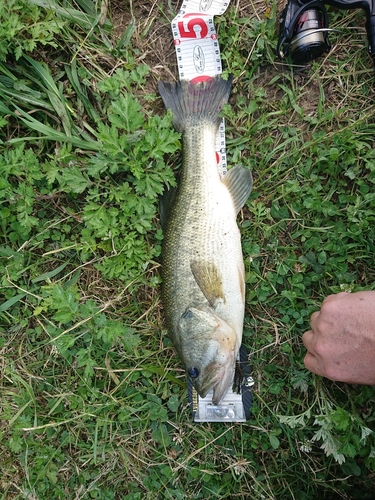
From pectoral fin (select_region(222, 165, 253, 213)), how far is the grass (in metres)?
0.16

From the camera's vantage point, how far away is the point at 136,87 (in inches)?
119

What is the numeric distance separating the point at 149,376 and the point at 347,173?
6.77 ft

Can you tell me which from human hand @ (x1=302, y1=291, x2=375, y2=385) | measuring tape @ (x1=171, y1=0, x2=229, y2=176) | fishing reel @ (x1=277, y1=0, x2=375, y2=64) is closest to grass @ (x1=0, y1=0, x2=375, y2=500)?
measuring tape @ (x1=171, y1=0, x2=229, y2=176)

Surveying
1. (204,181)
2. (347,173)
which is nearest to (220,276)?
(204,181)

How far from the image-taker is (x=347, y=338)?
240 centimetres

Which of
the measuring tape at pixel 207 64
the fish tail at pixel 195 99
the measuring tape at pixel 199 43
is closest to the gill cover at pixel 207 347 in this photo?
the measuring tape at pixel 207 64

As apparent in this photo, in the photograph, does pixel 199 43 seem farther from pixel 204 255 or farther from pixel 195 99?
pixel 204 255

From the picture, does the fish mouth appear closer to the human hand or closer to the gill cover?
the gill cover

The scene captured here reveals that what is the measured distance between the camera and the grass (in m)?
2.80

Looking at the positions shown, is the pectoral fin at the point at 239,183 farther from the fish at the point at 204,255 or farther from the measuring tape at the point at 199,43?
the measuring tape at the point at 199,43

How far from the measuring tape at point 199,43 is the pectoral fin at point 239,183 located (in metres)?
0.17

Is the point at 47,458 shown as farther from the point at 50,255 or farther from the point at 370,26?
the point at 370,26

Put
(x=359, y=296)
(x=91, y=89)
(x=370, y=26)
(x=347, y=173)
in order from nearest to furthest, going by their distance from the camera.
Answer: (x=359, y=296) < (x=370, y=26) < (x=347, y=173) < (x=91, y=89)

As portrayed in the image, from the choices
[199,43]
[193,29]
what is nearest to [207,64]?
[199,43]
